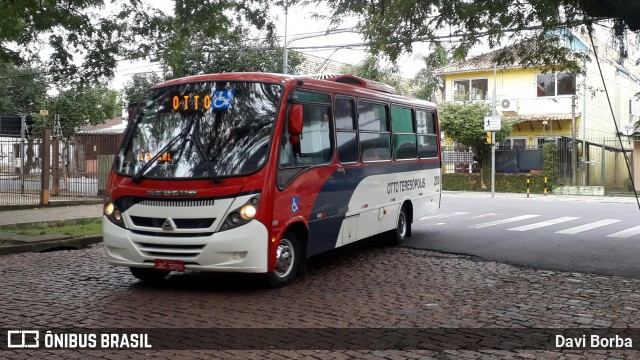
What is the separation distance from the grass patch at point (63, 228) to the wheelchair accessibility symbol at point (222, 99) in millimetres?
6033

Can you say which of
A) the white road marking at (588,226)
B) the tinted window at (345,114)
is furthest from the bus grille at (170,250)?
the white road marking at (588,226)

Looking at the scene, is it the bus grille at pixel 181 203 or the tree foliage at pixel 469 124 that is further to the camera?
the tree foliage at pixel 469 124

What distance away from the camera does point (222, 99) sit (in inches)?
315

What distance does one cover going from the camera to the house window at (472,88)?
119 feet

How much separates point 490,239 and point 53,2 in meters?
9.34

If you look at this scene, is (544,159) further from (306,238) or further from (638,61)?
(306,238)

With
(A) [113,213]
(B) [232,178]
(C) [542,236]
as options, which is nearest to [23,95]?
(C) [542,236]

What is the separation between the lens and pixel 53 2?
11.0m

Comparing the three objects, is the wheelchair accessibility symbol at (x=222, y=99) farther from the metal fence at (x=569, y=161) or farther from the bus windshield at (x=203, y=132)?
the metal fence at (x=569, y=161)

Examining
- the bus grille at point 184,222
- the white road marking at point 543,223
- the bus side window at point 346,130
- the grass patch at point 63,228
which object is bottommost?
the white road marking at point 543,223

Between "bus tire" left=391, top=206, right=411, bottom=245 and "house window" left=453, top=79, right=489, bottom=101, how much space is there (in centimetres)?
2420

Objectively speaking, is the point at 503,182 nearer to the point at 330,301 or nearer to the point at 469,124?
the point at 469,124

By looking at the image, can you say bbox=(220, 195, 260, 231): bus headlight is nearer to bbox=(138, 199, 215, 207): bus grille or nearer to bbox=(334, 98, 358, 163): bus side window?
bbox=(138, 199, 215, 207): bus grille

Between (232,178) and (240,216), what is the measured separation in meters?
0.46
